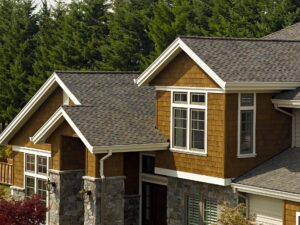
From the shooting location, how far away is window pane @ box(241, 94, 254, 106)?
74.1ft

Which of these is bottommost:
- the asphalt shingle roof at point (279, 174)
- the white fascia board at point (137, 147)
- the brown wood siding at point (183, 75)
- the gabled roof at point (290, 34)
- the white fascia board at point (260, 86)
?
the asphalt shingle roof at point (279, 174)

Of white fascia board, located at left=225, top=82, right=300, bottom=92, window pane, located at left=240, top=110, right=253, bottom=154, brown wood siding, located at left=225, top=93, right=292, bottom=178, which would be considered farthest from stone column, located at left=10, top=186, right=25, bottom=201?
white fascia board, located at left=225, top=82, right=300, bottom=92

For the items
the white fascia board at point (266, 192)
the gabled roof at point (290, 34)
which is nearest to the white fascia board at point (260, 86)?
the white fascia board at point (266, 192)

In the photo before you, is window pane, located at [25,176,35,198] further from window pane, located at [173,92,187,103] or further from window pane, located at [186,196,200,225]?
Result: window pane, located at [173,92,187,103]

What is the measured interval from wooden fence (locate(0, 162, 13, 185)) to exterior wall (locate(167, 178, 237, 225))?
1546cm

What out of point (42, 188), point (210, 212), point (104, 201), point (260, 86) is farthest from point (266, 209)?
point (42, 188)

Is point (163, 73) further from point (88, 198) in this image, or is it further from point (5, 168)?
point (5, 168)

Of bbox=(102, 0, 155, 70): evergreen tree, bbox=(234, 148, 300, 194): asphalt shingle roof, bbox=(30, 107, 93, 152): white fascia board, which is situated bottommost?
bbox=(234, 148, 300, 194): asphalt shingle roof

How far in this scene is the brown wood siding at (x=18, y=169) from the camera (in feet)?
102

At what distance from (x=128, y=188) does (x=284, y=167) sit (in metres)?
7.01

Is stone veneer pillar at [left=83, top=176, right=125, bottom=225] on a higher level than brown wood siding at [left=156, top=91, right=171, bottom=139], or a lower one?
lower

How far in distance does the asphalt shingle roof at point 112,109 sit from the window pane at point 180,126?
560 millimetres

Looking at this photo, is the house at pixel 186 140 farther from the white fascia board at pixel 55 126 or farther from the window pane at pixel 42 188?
the window pane at pixel 42 188

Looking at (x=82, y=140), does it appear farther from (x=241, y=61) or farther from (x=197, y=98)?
(x=241, y=61)
